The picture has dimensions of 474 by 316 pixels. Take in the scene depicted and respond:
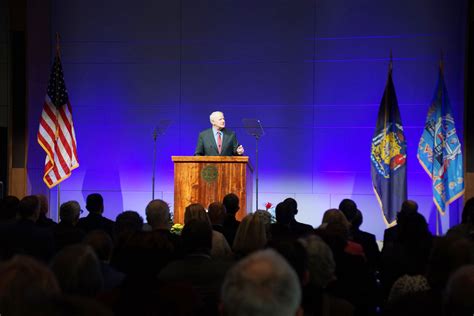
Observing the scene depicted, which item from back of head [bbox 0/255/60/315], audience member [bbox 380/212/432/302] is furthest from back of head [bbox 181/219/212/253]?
back of head [bbox 0/255/60/315]

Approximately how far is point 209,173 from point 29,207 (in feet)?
10.3

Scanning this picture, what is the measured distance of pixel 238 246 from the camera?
3.84 m

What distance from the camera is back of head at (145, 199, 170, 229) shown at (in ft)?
15.2

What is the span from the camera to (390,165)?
28.2 feet

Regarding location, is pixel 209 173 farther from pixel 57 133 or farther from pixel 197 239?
pixel 197 239

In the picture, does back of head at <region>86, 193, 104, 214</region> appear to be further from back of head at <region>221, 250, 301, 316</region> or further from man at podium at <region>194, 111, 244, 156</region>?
back of head at <region>221, 250, 301, 316</region>

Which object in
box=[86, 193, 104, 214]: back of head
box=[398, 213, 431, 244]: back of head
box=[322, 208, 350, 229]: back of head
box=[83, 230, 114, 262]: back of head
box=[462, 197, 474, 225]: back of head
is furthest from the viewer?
box=[86, 193, 104, 214]: back of head

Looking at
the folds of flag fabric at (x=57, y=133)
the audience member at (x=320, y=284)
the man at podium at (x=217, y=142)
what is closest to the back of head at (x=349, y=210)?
the audience member at (x=320, y=284)

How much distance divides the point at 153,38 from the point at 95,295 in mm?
8550

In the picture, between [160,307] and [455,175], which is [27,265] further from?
[455,175]

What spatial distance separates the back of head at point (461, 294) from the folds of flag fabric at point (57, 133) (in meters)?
7.62

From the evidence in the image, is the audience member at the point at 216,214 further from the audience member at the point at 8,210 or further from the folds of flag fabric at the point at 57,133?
the folds of flag fabric at the point at 57,133

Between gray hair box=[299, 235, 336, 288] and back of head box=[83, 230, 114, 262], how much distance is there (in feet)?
3.56

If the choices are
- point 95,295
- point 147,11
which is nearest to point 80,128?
point 147,11
